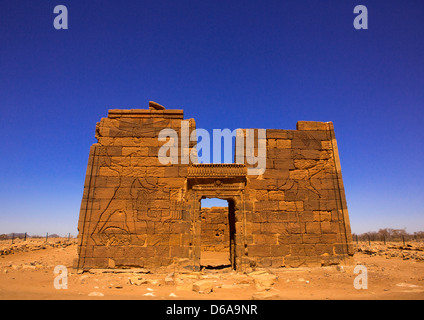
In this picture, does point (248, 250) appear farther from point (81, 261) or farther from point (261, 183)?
point (81, 261)

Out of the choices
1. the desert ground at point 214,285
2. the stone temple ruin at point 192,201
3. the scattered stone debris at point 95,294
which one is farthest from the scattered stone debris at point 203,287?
the scattered stone debris at point 95,294

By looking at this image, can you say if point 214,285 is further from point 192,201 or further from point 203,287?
point 192,201

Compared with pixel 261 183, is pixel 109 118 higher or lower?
higher

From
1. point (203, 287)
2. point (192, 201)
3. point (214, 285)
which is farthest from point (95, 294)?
point (192, 201)

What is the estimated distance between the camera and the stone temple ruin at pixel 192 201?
7824 mm

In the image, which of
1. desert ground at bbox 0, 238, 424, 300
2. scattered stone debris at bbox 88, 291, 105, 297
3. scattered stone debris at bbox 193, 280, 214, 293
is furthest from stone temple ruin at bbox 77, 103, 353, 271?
scattered stone debris at bbox 88, 291, 105, 297

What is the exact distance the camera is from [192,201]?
27.0 ft

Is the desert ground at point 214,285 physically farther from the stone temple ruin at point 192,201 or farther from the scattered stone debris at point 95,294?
the stone temple ruin at point 192,201

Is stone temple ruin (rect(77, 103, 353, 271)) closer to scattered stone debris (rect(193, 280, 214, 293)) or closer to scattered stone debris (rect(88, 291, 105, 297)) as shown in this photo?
scattered stone debris (rect(193, 280, 214, 293))

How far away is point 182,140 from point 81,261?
5.14 metres

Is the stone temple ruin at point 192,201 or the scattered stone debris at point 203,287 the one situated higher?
the stone temple ruin at point 192,201

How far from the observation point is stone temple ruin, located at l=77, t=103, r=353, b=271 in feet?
25.7

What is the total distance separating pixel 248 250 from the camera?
25.9 ft
